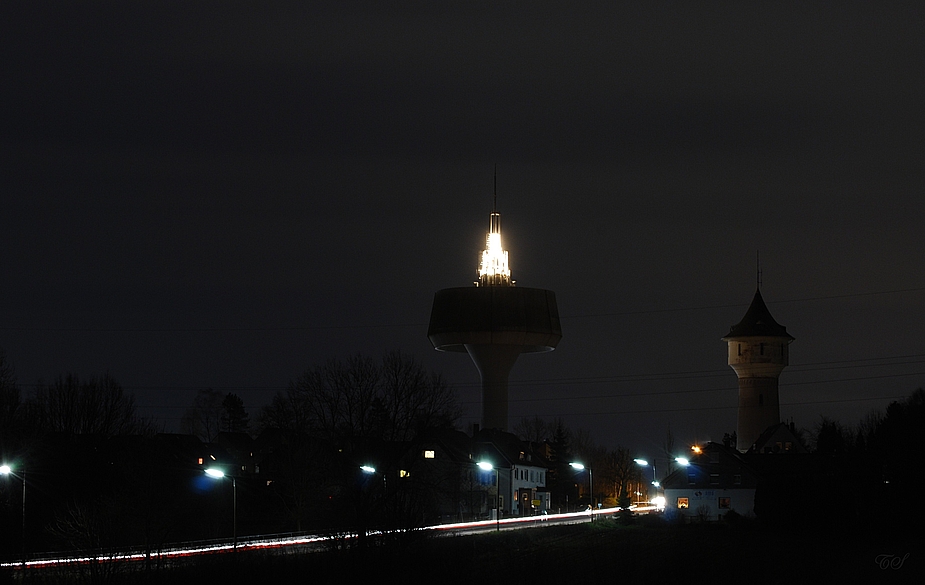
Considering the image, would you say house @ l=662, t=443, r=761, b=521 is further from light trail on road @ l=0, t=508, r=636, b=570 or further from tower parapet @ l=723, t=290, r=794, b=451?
tower parapet @ l=723, t=290, r=794, b=451

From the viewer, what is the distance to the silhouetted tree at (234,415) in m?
146

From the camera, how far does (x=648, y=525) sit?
234 feet

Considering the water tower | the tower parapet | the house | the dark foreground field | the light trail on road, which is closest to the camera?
the light trail on road

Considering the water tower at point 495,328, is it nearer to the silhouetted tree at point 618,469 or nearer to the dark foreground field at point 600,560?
the silhouetted tree at point 618,469

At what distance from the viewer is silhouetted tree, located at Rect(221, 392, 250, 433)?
14562 cm

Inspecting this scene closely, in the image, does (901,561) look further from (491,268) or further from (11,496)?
(491,268)

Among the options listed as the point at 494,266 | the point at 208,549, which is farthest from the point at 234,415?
the point at 208,549

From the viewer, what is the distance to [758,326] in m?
122

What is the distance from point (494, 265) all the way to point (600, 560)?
85.7 meters

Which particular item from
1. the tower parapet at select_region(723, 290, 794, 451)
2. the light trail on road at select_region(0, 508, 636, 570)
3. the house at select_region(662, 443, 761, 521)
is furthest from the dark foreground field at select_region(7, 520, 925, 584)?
the tower parapet at select_region(723, 290, 794, 451)

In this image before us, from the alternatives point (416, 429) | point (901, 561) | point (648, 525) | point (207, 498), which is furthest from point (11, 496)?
point (901, 561)

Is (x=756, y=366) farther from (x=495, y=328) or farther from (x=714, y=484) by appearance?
(x=714, y=484)

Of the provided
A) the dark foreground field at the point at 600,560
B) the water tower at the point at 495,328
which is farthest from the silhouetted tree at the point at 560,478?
the dark foreground field at the point at 600,560

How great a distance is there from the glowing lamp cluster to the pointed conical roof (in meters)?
23.8
